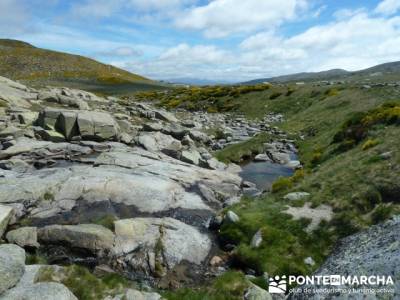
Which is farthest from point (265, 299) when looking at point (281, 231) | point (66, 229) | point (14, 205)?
point (14, 205)

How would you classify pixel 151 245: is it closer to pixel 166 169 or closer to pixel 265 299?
pixel 265 299

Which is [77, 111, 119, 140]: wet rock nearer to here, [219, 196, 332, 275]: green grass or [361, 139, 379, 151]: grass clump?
[219, 196, 332, 275]: green grass

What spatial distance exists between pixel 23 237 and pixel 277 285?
13201 mm

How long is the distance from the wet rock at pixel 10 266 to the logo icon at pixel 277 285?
→ 1048 centimetres

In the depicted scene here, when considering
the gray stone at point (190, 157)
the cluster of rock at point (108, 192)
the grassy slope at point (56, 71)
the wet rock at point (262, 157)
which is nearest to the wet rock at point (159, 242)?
the cluster of rock at point (108, 192)

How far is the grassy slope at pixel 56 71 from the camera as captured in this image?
142000mm

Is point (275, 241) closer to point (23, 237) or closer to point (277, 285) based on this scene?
point (277, 285)

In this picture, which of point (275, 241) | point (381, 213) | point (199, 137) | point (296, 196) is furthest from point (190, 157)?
point (381, 213)

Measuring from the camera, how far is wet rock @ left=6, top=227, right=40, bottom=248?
1919 cm

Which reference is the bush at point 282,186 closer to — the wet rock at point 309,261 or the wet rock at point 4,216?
the wet rock at point 309,261

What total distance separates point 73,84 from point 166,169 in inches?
4628

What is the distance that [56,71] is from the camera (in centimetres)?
16075

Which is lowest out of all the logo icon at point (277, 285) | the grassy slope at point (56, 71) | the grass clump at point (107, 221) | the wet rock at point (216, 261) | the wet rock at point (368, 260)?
the wet rock at point (216, 261)

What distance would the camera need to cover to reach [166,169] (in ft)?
102
